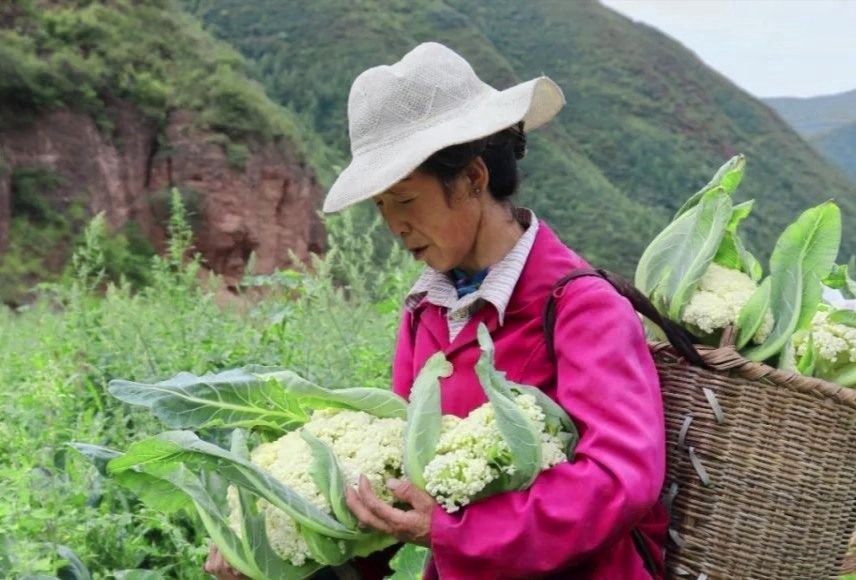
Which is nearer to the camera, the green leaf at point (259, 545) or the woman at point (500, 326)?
the woman at point (500, 326)

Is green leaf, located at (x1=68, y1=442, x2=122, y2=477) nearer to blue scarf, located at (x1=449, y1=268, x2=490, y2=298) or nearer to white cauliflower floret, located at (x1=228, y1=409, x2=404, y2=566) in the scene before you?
white cauliflower floret, located at (x1=228, y1=409, x2=404, y2=566)

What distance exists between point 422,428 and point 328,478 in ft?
0.57

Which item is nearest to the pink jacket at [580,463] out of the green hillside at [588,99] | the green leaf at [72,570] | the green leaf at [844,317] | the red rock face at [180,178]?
the green leaf at [844,317]

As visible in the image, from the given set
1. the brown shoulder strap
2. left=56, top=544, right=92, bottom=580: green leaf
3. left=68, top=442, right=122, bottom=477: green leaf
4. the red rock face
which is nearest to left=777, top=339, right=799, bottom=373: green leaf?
the brown shoulder strap

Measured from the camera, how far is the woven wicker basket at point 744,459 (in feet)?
5.30

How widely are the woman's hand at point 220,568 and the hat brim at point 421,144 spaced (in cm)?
61

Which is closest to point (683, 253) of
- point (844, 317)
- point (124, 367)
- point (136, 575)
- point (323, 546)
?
point (844, 317)

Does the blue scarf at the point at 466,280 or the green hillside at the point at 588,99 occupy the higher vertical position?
the blue scarf at the point at 466,280

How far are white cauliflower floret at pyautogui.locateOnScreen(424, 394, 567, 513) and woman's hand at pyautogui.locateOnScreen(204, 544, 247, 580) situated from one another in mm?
384

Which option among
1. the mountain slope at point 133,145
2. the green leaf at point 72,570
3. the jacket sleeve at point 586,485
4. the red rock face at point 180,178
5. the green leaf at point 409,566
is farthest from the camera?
the red rock face at point 180,178

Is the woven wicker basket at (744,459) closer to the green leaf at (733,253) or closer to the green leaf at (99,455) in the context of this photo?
the green leaf at (733,253)

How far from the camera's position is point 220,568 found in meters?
1.64

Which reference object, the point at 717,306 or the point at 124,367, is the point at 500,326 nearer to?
the point at 717,306

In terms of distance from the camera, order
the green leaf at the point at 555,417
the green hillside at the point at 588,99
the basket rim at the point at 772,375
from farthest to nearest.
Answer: the green hillside at the point at 588,99 → the basket rim at the point at 772,375 → the green leaf at the point at 555,417
